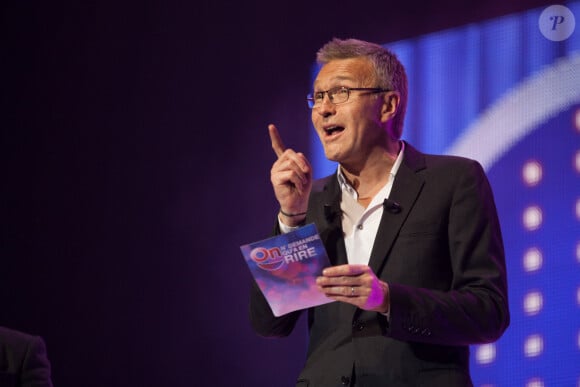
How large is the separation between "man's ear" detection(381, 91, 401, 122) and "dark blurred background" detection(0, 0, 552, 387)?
4.99 ft

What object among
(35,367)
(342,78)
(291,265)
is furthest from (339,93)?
(35,367)

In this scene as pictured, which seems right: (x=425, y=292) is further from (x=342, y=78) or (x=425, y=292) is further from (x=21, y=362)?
(x=21, y=362)

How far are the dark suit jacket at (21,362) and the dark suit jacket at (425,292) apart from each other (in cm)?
72

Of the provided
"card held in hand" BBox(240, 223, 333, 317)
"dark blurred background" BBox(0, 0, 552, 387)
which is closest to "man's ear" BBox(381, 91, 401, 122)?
"card held in hand" BBox(240, 223, 333, 317)

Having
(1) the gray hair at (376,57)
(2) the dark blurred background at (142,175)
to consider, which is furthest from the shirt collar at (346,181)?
(2) the dark blurred background at (142,175)

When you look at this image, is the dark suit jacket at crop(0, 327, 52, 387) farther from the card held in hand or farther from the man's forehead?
the man's forehead

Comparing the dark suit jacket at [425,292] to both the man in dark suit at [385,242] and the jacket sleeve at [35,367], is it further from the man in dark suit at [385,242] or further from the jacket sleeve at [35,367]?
the jacket sleeve at [35,367]

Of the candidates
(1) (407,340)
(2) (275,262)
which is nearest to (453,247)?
(1) (407,340)

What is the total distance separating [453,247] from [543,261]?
1.24 meters

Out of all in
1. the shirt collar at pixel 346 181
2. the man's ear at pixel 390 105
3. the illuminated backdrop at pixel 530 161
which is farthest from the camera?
the illuminated backdrop at pixel 530 161

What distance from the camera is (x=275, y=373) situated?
3.93 metres

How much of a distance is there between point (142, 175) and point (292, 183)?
6.73 ft

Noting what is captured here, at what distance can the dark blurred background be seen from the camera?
4035 millimetres

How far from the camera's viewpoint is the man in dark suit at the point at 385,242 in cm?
199
